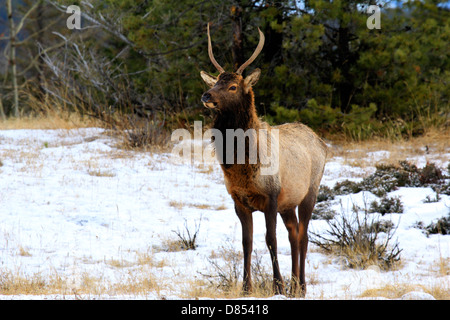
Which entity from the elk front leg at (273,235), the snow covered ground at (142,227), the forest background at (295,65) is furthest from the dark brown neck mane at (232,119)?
the forest background at (295,65)

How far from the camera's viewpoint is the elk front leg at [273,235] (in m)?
4.46

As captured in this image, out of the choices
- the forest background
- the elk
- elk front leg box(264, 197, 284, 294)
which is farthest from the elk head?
the forest background

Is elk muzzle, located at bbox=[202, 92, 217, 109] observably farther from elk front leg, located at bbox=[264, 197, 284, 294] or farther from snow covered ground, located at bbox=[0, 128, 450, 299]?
snow covered ground, located at bbox=[0, 128, 450, 299]

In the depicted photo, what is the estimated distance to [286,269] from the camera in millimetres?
5637

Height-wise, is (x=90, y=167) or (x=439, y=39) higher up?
(x=439, y=39)

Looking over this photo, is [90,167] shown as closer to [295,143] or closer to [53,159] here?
[53,159]

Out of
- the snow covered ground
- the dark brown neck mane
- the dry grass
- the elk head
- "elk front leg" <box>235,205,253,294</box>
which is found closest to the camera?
the elk head

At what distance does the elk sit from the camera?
440 cm

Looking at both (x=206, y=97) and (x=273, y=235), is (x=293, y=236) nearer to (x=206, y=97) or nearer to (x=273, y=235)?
(x=273, y=235)

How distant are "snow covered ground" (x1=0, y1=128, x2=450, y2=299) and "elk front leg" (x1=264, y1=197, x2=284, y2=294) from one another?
0.36m

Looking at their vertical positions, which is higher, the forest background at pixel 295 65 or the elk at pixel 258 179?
the forest background at pixel 295 65

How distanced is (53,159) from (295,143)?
6.19m

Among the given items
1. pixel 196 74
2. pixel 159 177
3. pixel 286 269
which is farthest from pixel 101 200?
pixel 196 74

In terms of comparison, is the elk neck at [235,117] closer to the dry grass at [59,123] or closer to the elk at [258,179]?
the elk at [258,179]
